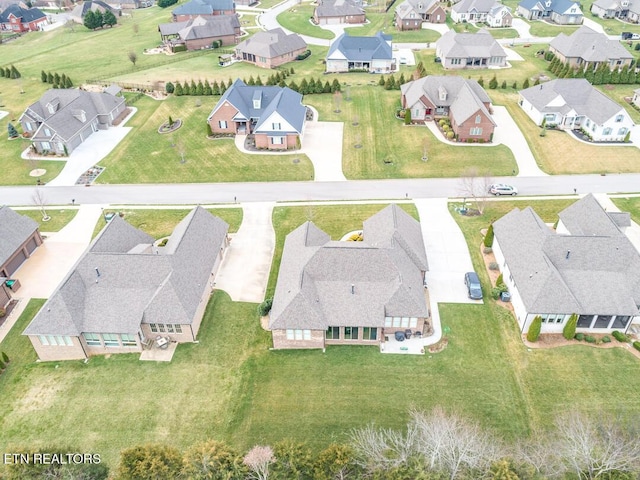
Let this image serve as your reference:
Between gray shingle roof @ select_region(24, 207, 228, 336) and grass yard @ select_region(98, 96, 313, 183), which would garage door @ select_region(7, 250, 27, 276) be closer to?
gray shingle roof @ select_region(24, 207, 228, 336)

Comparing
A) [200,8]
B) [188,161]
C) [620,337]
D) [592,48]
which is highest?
[200,8]

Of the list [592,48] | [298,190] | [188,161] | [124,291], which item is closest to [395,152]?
[298,190]

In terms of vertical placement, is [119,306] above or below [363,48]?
below

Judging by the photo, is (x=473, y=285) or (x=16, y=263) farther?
(x=16, y=263)

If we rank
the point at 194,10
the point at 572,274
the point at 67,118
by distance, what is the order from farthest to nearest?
the point at 194,10 → the point at 67,118 → the point at 572,274

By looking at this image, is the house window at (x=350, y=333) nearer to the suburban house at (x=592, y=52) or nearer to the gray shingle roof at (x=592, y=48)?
the suburban house at (x=592, y=52)

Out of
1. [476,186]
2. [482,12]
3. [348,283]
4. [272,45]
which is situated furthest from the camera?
→ [482,12]

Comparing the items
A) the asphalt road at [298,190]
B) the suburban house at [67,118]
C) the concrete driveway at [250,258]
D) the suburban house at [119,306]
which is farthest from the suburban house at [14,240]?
the suburban house at [67,118]

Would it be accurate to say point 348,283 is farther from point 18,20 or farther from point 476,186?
point 18,20
